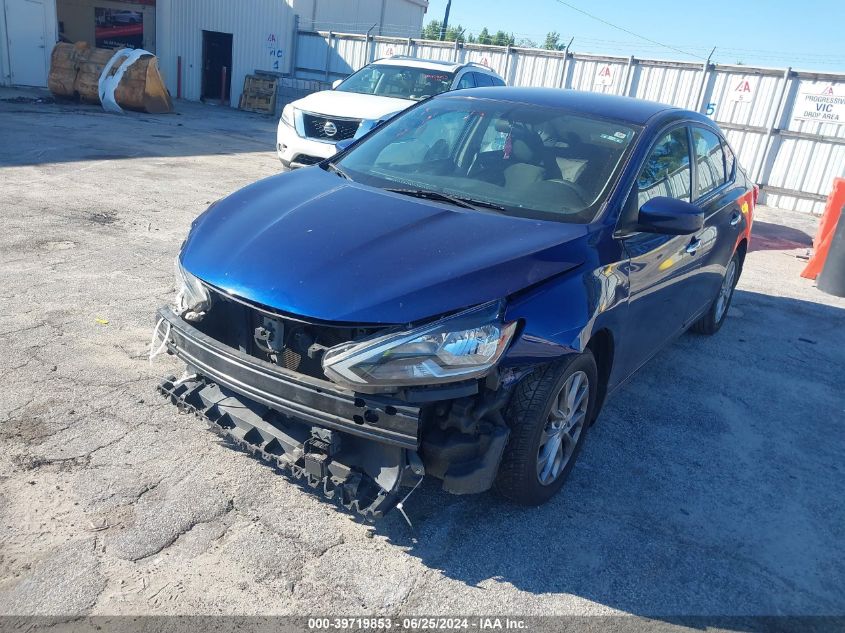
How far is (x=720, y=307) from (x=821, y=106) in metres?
10.2

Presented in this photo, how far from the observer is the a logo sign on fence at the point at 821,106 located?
44.2ft

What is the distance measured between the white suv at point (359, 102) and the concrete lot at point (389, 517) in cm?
423

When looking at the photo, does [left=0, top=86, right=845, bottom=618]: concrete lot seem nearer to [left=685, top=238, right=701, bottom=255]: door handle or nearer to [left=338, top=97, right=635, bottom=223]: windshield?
[left=685, top=238, right=701, bottom=255]: door handle

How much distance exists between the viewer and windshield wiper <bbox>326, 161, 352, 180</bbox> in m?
3.89

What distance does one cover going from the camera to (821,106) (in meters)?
13.7

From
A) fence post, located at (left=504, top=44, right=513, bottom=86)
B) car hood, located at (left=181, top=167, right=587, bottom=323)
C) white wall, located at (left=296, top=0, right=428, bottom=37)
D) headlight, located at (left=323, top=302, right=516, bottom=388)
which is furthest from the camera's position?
white wall, located at (left=296, top=0, right=428, bottom=37)

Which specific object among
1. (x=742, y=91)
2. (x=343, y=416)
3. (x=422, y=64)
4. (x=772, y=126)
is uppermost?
(x=742, y=91)

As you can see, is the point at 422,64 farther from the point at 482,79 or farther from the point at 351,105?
the point at 351,105

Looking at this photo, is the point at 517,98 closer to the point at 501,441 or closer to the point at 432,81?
the point at 501,441

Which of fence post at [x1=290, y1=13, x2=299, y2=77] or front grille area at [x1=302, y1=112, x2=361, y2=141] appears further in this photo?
fence post at [x1=290, y1=13, x2=299, y2=77]

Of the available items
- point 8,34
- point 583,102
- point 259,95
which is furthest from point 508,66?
point 583,102

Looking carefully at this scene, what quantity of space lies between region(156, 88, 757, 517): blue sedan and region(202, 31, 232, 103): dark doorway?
24.1 m

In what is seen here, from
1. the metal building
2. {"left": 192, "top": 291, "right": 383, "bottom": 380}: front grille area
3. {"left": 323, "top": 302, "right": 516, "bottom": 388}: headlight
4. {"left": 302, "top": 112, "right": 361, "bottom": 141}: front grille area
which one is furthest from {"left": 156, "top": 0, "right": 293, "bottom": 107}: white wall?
{"left": 323, "top": 302, "right": 516, "bottom": 388}: headlight

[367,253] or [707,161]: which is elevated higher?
[707,161]
